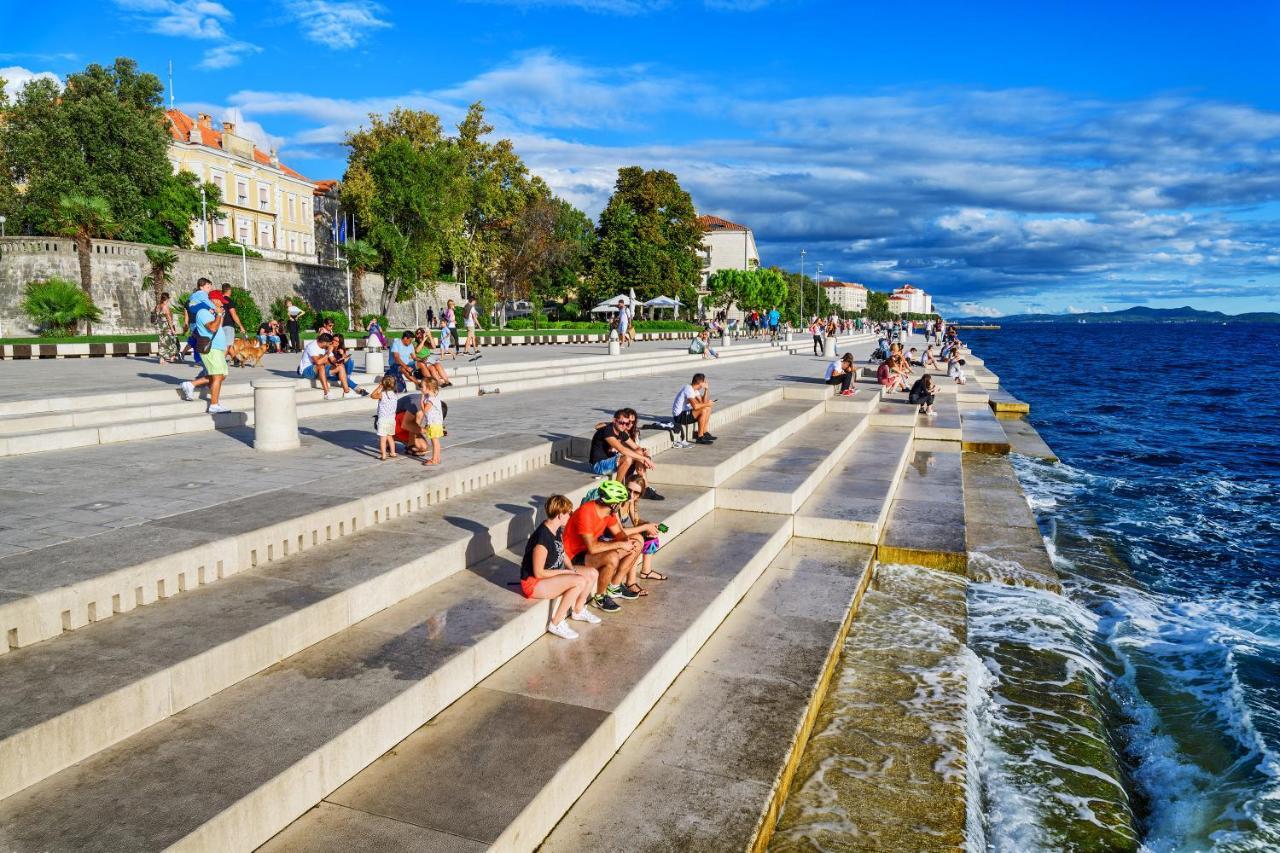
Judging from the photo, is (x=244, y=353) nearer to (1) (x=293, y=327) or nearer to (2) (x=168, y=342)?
(2) (x=168, y=342)

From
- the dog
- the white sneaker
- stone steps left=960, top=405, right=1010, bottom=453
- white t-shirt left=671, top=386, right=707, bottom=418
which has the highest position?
the dog

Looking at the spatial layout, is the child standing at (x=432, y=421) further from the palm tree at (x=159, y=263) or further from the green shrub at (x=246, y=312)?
the palm tree at (x=159, y=263)

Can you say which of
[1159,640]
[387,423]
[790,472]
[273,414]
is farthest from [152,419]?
[1159,640]

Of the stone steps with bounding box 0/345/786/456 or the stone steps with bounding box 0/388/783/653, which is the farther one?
the stone steps with bounding box 0/345/786/456

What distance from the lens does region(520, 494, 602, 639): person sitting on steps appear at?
18.4ft

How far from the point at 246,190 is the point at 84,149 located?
792 inches

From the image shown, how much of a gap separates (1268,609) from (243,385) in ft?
50.2

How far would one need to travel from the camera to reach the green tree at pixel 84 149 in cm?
4462

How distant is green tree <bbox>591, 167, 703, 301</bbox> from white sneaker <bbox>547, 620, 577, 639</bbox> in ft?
185

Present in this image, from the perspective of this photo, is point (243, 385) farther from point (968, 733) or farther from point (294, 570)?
point (968, 733)

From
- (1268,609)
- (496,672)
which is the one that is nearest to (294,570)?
(496,672)

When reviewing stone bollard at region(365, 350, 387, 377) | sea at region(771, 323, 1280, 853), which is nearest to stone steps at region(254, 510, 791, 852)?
sea at region(771, 323, 1280, 853)

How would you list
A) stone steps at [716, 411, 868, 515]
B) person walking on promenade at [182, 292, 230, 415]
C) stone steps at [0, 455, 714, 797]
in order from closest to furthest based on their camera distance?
stone steps at [0, 455, 714, 797] → stone steps at [716, 411, 868, 515] → person walking on promenade at [182, 292, 230, 415]

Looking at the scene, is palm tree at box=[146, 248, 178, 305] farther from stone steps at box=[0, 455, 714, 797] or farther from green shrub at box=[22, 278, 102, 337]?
stone steps at box=[0, 455, 714, 797]
